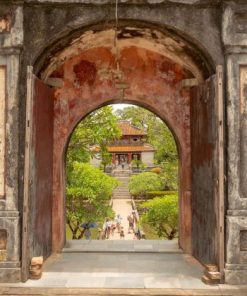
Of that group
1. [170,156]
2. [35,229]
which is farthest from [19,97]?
[170,156]

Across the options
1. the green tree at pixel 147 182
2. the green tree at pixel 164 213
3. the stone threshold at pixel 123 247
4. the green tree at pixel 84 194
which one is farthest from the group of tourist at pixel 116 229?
the stone threshold at pixel 123 247

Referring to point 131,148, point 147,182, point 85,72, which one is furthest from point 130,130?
point 85,72

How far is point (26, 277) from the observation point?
5.46 metres

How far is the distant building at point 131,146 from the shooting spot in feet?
149

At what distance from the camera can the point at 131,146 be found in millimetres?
46250

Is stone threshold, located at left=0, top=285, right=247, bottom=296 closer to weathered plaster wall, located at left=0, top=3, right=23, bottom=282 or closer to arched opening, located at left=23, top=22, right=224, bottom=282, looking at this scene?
weathered plaster wall, located at left=0, top=3, right=23, bottom=282

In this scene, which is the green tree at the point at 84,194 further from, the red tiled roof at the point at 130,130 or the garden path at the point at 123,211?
the red tiled roof at the point at 130,130

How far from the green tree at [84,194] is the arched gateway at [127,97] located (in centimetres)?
626

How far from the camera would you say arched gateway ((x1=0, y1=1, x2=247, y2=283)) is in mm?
5504

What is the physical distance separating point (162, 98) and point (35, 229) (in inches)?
133

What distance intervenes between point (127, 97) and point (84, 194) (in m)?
6.74

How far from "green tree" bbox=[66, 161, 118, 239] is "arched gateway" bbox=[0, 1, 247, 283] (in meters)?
6.26

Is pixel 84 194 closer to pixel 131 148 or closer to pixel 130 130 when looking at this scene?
pixel 130 130

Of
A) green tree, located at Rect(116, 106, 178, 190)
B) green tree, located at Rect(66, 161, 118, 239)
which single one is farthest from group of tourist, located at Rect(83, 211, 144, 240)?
green tree, located at Rect(66, 161, 118, 239)
